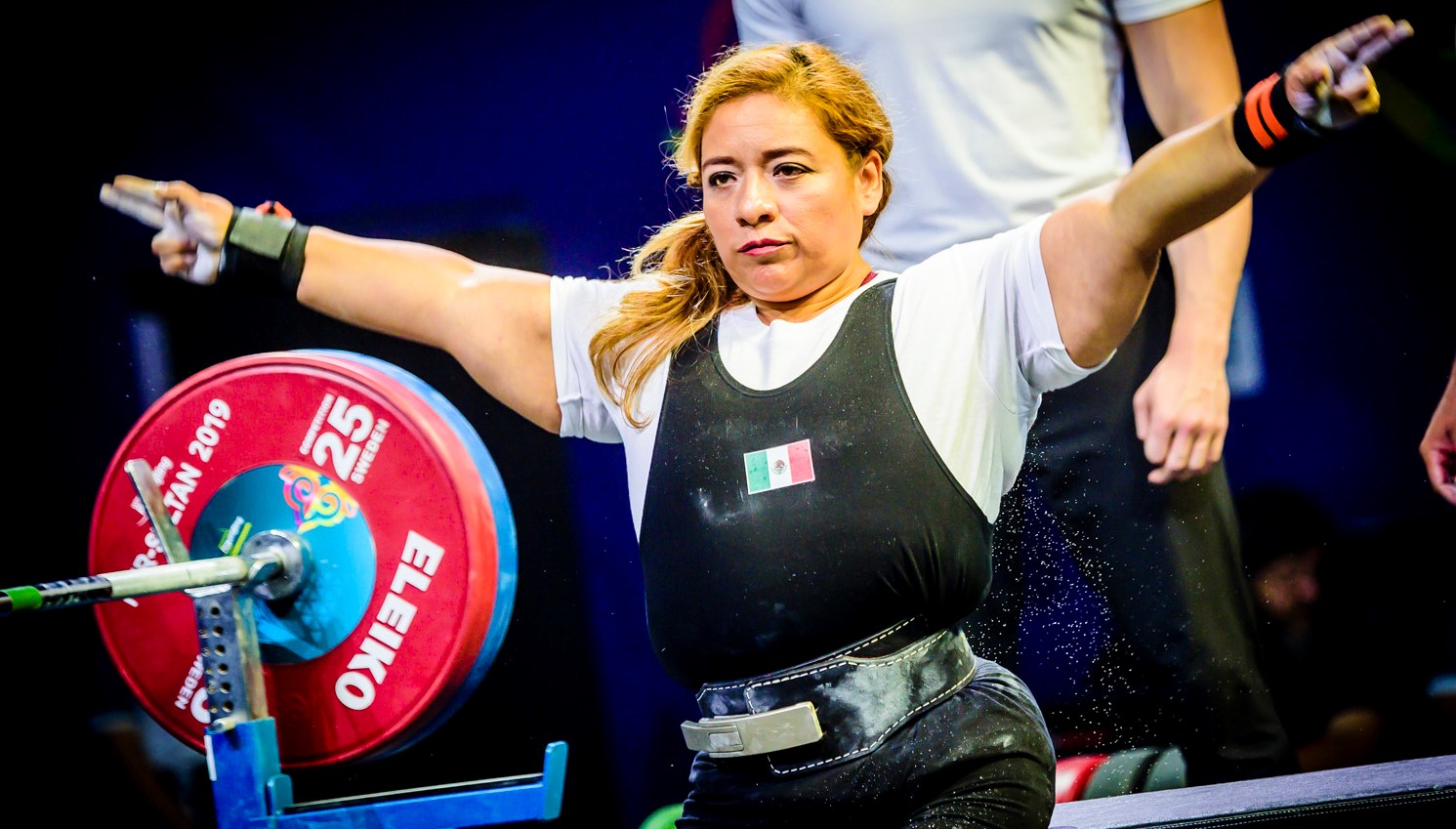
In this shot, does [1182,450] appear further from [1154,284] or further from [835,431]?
[835,431]

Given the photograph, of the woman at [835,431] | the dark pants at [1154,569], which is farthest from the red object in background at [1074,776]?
the woman at [835,431]

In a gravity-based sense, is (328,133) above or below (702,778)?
above

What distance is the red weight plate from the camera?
8.43ft

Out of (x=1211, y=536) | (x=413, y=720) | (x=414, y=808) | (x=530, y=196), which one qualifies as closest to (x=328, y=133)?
(x=530, y=196)

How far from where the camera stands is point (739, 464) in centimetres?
204

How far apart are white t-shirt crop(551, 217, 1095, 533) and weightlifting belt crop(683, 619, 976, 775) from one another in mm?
260

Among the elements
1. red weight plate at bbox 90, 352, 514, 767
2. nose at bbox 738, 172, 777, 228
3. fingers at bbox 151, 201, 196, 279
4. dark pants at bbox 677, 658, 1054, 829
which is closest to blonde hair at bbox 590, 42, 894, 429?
nose at bbox 738, 172, 777, 228

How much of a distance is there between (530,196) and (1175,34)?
1471 millimetres

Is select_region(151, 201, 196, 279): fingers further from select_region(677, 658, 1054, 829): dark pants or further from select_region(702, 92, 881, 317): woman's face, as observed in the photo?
select_region(677, 658, 1054, 829): dark pants

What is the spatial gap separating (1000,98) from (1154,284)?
501 mm

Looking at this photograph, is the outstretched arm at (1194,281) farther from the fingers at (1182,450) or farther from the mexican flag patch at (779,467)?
the mexican flag patch at (779,467)

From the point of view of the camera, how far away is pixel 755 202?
6.79ft

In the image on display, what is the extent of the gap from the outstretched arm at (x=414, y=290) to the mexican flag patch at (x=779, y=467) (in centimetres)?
48

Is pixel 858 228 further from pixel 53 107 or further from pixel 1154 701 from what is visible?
pixel 53 107
